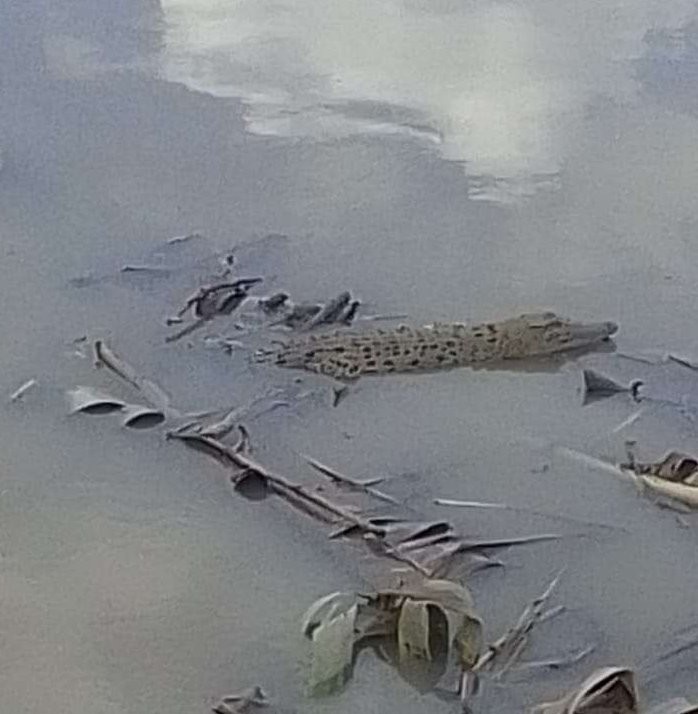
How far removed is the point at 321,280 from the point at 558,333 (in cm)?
34

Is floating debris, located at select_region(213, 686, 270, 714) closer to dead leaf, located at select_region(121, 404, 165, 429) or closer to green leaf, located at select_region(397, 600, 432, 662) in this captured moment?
green leaf, located at select_region(397, 600, 432, 662)

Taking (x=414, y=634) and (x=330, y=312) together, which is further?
(x=330, y=312)

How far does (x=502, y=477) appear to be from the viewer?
157 cm

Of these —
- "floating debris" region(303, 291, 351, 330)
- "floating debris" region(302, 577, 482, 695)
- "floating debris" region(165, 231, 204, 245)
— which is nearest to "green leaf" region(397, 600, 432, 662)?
"floating debris" region(302, 577, 482, 695)

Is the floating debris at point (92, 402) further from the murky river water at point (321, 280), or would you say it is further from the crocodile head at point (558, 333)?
the crocodile head at point (558, 333)

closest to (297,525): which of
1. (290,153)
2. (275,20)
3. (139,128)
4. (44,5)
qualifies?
(290,153)

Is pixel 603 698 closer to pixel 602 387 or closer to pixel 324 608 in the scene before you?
pixel 324 608

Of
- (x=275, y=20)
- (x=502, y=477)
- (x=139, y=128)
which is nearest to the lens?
(x=502, y=477)

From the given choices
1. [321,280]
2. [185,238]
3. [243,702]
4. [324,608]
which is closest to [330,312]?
[321,280]

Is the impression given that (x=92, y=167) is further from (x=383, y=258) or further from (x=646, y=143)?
(x=646, y=143)

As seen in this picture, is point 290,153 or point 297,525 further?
point 290,153

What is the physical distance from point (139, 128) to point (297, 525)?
110cm

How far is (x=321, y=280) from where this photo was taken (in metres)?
1.96

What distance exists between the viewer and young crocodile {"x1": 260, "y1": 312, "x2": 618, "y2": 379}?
177cm
